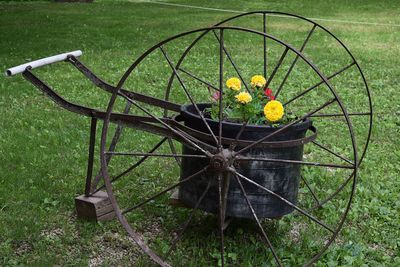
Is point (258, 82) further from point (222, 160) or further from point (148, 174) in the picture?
point (148, 174)

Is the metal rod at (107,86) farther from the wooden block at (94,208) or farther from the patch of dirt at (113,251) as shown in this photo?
the patch of dirt at (113,251)

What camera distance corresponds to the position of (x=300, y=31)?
495 inches

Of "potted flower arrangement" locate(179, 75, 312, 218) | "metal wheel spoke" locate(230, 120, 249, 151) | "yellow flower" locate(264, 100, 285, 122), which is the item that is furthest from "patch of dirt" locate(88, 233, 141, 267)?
"yellow flower" locate(264, 100, 285, 122)

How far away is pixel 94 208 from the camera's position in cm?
367

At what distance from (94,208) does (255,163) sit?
45.6 inches

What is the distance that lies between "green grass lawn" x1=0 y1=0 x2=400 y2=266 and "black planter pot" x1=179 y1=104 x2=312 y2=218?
0.36 meters

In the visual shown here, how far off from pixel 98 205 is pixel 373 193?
6.40ft

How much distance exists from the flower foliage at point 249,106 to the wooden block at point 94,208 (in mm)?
884

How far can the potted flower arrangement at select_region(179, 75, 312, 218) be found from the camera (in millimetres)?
3025

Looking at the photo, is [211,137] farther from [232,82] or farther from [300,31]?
[300,31]

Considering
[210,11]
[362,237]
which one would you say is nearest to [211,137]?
[362,237]

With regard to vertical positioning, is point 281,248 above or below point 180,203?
below

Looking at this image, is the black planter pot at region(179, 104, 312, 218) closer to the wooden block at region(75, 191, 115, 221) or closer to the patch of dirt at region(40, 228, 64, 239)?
the wooden block at region(75, 191, 115, 221)

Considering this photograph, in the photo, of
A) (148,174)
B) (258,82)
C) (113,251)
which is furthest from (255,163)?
(148,174)
